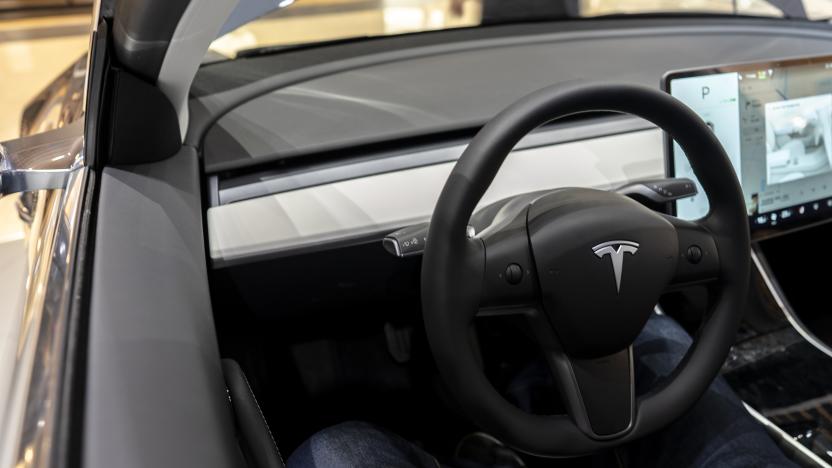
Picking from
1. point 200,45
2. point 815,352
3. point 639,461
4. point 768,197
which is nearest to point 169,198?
point 200,45

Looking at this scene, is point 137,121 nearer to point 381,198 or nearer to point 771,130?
point 381,198

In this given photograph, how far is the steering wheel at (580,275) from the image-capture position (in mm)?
710

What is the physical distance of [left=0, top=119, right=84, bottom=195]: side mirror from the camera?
82 cm

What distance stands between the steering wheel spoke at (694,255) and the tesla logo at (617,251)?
0.08 meters

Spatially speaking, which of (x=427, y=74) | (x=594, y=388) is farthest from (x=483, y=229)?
(x=427, y=74)

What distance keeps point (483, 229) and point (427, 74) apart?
0.60m

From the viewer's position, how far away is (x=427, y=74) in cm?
136

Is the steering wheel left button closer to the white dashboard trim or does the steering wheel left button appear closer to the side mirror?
the white dashboard trim

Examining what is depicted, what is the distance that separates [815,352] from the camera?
48.0 inches

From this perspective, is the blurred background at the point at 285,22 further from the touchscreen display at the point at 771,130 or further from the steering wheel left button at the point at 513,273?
the touchscreen display at the point at 771,130

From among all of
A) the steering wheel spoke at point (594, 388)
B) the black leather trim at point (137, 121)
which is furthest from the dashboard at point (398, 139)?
the steering wheel spoke at point (594, 388)

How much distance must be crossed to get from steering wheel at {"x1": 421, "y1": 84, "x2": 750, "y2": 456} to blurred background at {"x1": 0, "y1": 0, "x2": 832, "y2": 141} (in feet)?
1.36

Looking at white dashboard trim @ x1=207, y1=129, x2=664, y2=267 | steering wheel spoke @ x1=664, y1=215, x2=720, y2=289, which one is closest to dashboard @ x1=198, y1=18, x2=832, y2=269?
white dashboard trim @ x1=207, y1=129, x2=664, y2=267

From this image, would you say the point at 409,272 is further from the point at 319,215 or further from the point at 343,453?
the point at 343,453
